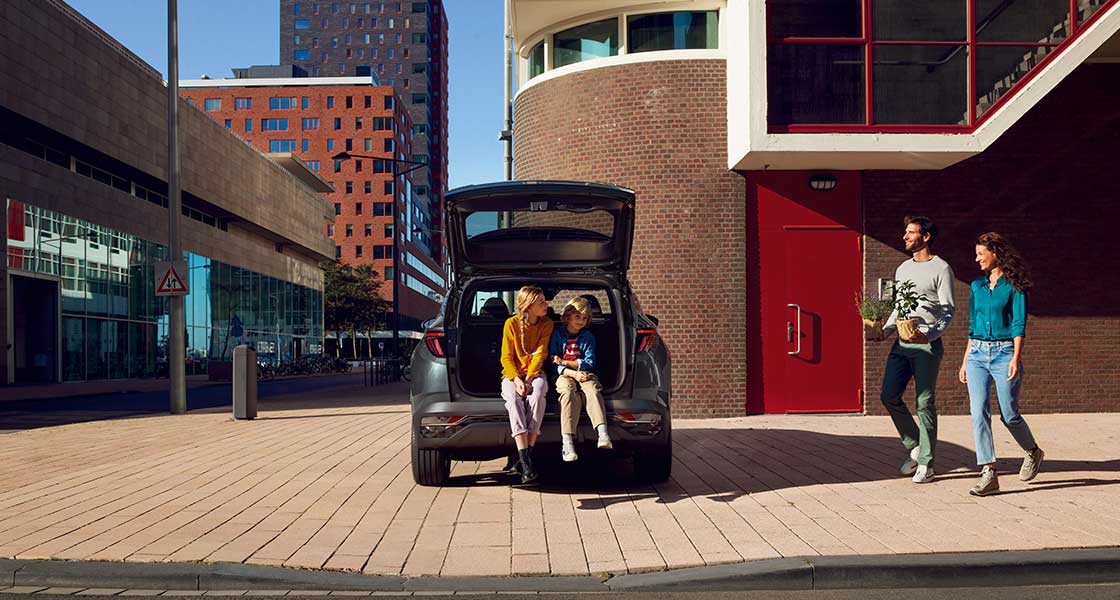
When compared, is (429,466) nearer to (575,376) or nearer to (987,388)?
(575,376)

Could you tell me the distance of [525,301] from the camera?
7078 mm

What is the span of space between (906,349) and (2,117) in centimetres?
3354

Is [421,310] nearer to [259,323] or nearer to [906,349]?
[259,323]

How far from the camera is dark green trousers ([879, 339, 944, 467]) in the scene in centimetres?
736

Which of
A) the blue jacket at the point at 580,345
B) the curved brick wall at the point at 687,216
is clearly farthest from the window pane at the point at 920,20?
the blue jacket at the point at 580,345

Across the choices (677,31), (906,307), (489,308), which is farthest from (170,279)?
(906,307)

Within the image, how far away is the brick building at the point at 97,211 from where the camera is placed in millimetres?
33562

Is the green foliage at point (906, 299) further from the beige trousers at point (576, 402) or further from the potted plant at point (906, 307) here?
the beige trousers at point (576, 402)

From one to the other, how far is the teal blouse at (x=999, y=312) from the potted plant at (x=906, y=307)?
430 millimetres

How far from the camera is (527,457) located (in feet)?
23.0

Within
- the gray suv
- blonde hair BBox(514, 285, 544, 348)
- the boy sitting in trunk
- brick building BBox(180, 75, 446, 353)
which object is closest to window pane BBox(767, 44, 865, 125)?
the gray suv

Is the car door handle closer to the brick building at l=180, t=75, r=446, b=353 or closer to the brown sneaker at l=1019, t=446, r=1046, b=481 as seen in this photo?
the brown sneaker at l=1019, t=446, r=1046, b=481

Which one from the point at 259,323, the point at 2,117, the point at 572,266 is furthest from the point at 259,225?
the point at 572,266

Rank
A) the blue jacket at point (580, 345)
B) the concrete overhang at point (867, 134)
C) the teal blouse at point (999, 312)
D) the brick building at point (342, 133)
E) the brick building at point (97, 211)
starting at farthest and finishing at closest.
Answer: the brick building at point (342, 133)
the brick building at point (97, 211)
the concrete overhang at point (867, 134)
the blue jacket at point (580, 345)
the teal blouse at point (999, 312)
